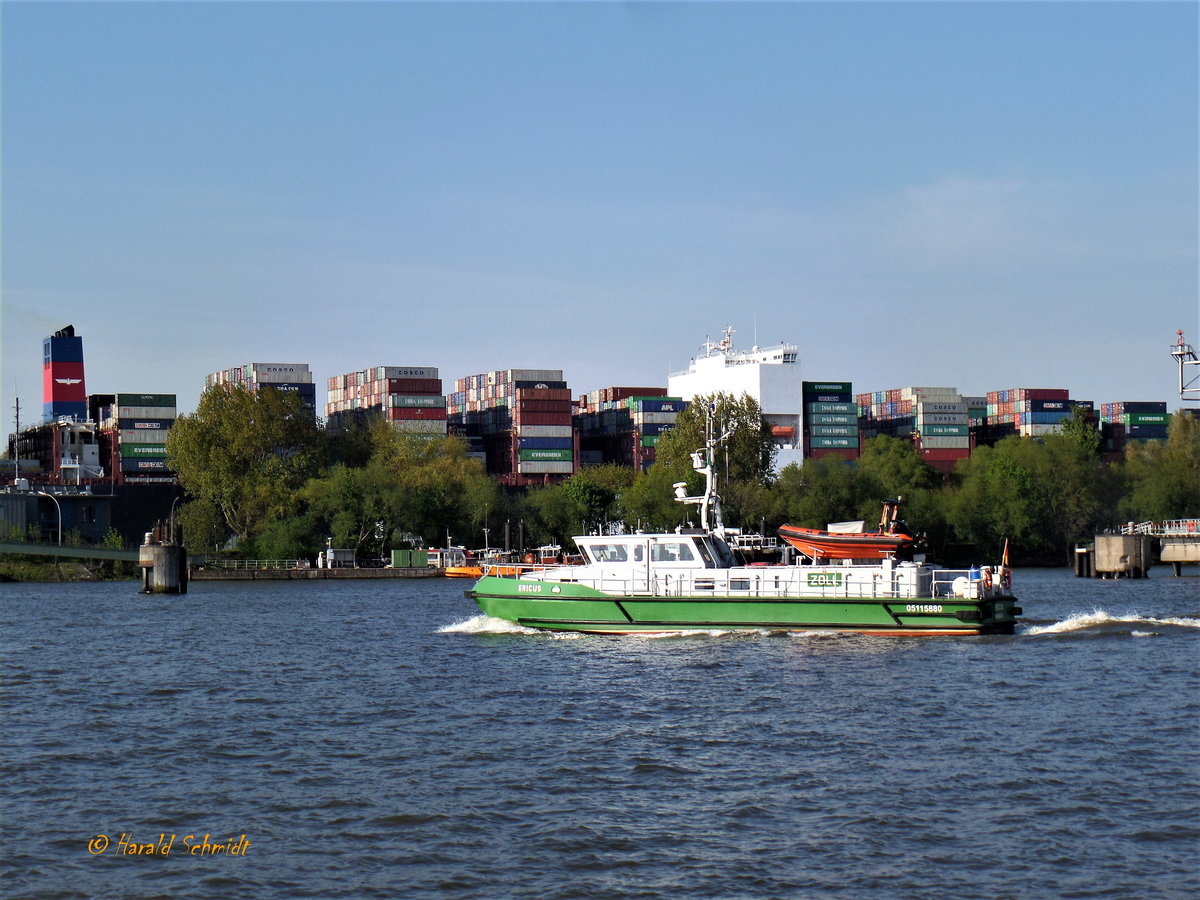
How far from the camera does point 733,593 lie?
37.6 m

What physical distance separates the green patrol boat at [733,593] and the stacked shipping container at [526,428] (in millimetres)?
112249

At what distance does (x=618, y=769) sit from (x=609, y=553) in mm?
17552

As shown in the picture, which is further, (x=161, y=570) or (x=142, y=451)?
(x=142, y=451)

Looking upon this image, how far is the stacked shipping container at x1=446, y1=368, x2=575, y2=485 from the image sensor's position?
157250 mm

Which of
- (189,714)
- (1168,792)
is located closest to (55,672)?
(189,714)

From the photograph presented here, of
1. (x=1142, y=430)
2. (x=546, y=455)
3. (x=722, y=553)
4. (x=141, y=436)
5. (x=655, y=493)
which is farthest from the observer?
(x=1142, y=430)

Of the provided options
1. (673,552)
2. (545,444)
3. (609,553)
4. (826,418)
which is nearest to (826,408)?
(826,418)

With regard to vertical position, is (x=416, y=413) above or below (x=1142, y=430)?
above

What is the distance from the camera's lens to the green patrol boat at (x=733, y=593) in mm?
36750

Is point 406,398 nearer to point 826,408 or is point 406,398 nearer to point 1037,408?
point 826,408

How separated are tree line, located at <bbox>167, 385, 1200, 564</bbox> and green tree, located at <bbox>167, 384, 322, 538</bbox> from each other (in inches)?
4.7

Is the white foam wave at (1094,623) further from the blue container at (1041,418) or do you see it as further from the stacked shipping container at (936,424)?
the blue container at (1041,418)

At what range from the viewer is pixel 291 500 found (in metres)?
106

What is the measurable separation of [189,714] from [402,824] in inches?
445
